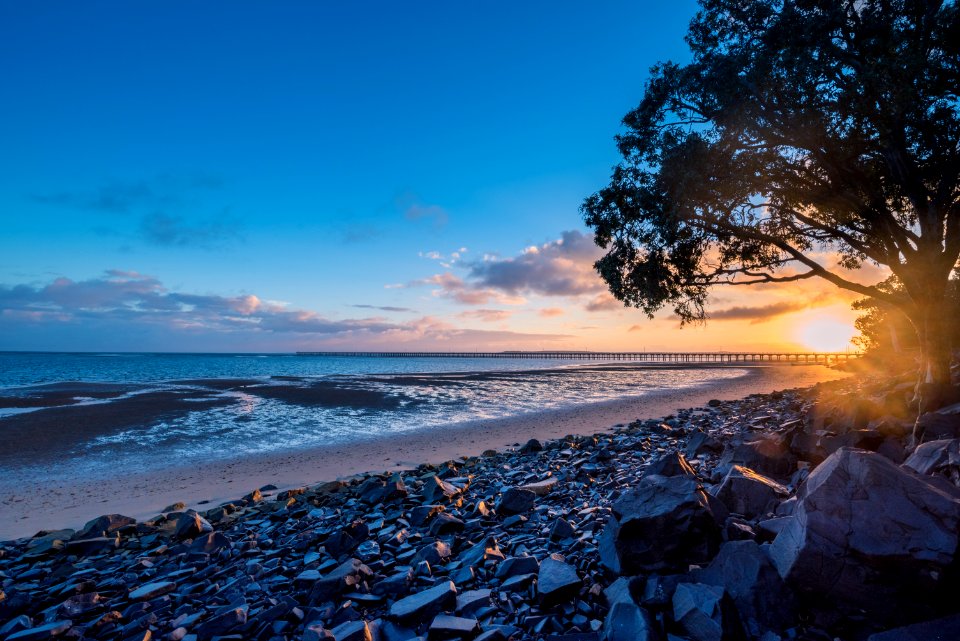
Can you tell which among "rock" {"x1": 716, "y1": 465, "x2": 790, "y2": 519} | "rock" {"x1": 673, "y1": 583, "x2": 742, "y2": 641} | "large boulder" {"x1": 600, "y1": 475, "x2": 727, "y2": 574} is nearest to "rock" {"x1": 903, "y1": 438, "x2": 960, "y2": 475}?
"rock" {"x1": 716, "y1": 465, "x2": 790, "y2": 519}

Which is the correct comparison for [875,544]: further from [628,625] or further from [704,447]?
[704,447]

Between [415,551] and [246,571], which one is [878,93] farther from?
[246,571]

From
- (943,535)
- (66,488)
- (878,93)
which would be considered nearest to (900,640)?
(943,535)

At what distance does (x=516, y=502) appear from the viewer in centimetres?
750

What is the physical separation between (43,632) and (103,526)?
160 inches

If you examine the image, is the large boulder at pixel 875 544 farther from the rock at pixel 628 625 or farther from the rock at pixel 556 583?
the rock at pixel 556 583

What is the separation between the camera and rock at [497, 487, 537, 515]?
7406 millimetres

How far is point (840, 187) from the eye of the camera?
1298 centimetres

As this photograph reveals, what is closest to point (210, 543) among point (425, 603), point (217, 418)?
point (425, 603)

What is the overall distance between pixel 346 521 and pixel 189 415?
2213cm

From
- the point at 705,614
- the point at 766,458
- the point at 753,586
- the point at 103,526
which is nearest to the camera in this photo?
the point at 705,614

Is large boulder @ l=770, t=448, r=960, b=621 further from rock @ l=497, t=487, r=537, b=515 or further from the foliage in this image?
the foliage

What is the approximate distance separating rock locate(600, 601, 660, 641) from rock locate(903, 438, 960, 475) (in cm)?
365

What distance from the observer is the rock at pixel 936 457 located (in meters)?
5.09
